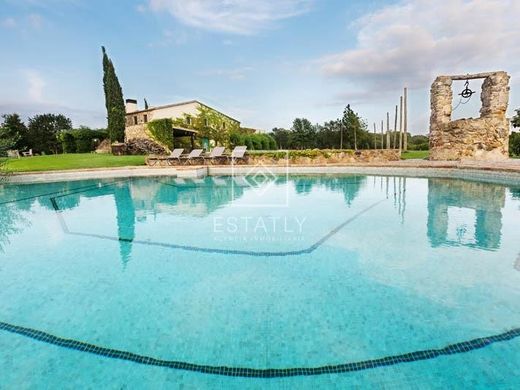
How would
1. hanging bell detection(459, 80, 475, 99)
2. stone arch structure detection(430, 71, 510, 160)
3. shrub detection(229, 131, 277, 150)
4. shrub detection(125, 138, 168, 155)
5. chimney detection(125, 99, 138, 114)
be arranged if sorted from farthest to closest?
1. shrub detection(229, 131, 277, 150)
2. chimney detection(125, 99, 138, 114)
3. shrub detection(125, 138, 168, 155)
4. hanging bell detection(459, 80, 475, 99)
5. stone arch structure detection(430, 71, 510, 160)

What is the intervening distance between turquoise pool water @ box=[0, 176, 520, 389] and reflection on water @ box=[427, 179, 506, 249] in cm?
6

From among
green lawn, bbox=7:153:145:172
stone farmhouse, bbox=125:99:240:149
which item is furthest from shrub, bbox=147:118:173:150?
green lawn, bbox=7:153:145:172

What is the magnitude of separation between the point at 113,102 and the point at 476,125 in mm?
27017

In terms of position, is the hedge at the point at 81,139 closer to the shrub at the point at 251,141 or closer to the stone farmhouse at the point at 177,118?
the stone farmhouse at the point at 177,118

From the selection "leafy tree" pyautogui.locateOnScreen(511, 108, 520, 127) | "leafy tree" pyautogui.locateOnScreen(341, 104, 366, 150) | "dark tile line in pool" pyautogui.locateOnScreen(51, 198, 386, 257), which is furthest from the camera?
"leafy tree" pyautogui.locateOnScreen(341, 104, 366, 150)

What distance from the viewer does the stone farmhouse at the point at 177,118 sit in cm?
2339

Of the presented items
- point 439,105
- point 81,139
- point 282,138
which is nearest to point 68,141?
point 81,139

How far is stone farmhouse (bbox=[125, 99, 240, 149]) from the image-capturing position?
76.7 feet

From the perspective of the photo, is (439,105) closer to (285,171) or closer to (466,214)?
(285,171)

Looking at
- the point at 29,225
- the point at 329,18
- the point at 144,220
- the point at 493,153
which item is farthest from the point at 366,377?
the point at 493,153

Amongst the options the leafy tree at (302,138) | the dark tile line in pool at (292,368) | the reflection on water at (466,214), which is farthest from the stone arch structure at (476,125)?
the leafy tree at (302,138)

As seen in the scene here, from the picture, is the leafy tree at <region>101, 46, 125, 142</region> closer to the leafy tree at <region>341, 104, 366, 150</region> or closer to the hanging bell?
the hanging bell

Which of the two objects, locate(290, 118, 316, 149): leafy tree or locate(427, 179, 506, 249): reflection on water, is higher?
locate(290, 118, 316, 149): leafy tree

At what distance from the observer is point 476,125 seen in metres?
14.8
